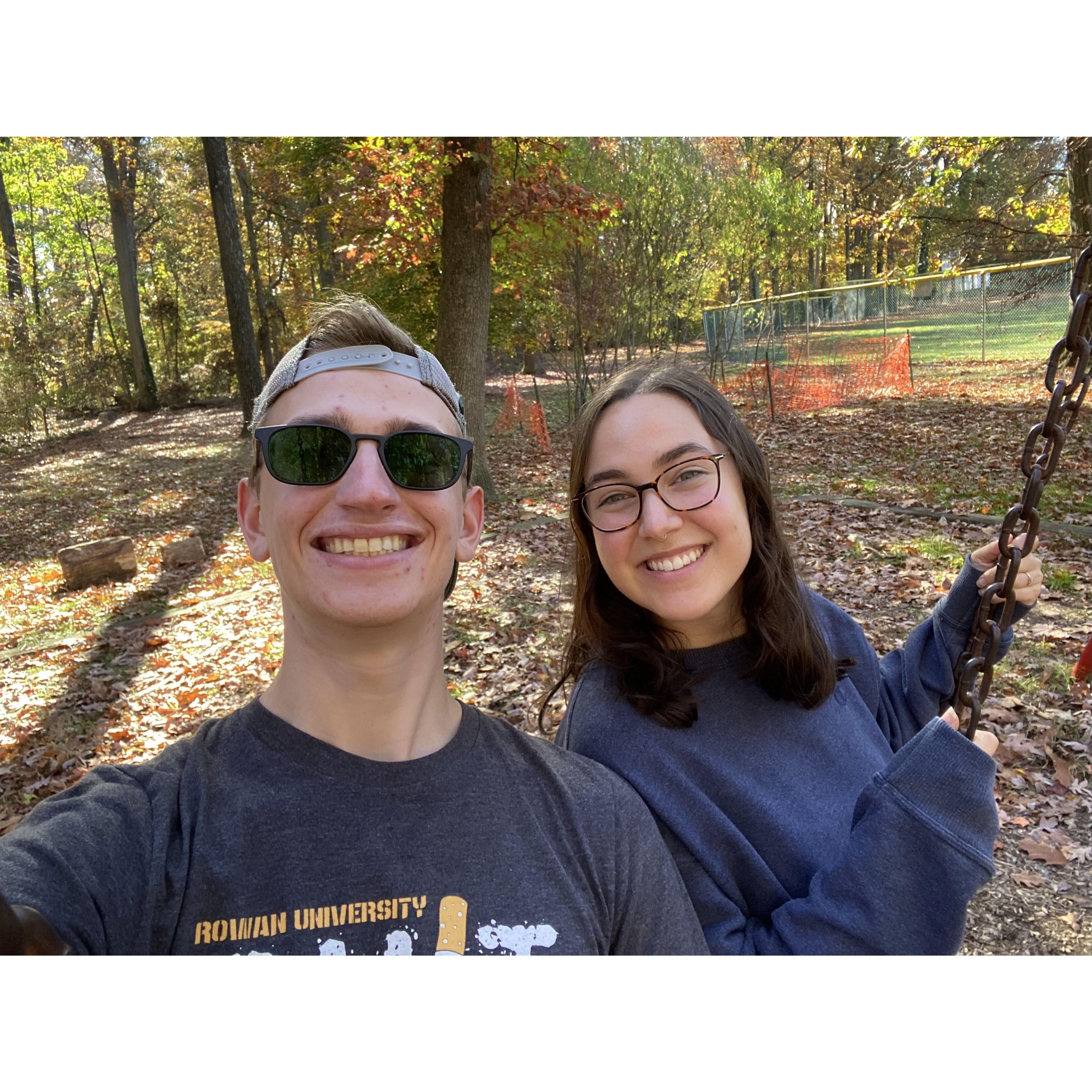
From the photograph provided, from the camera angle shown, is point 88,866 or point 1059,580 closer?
point 88,866

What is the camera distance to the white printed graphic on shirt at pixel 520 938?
4.85 ft

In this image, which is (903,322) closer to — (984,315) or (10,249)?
(984,315)

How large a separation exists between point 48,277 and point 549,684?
27.5 metres

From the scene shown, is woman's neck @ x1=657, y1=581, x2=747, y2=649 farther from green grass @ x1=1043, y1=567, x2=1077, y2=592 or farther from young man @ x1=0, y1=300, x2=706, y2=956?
green grass @ x1=1043, y1=567, x2=1077, y2=592

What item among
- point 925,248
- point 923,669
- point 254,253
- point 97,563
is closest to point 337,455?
point 923,669

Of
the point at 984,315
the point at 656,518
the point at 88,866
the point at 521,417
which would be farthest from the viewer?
the point at 521,417

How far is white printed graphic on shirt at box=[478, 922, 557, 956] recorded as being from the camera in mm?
1479

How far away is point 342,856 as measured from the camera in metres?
1.46

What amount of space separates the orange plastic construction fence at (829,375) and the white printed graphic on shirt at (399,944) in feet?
51.7

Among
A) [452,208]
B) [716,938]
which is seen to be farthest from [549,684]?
[452,208]

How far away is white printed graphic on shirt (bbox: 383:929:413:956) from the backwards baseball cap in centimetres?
103

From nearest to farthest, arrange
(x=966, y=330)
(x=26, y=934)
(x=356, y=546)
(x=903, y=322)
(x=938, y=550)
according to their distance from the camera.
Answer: (x=26, y=934), (x=356, y=546), (x=938, y=550), (x=966, y=330), (x=903, y=322)

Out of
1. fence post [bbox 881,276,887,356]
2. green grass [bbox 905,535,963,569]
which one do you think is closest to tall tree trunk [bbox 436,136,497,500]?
green grass [bbox 905,535,963,569]

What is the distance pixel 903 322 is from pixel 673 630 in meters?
19.4
